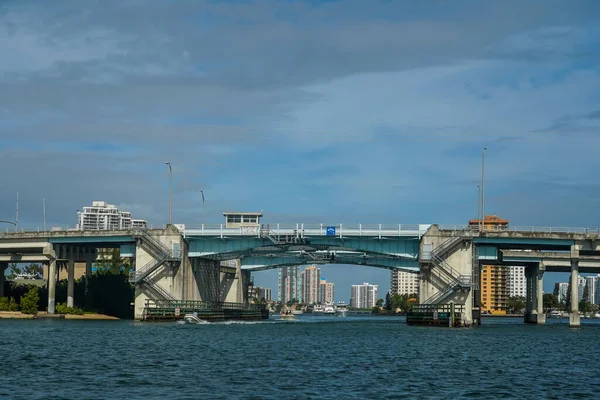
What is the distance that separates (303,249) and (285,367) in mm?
86661

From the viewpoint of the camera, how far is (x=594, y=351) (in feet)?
296

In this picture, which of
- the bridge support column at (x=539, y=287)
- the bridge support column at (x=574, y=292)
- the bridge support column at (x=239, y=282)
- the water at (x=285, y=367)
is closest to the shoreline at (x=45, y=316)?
the bridge support column at (x=239, y=282)

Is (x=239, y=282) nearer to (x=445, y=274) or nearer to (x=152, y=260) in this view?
(x=152, y=260)

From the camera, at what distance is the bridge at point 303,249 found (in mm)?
132750

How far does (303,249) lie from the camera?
153m

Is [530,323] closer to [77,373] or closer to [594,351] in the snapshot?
[594,351]

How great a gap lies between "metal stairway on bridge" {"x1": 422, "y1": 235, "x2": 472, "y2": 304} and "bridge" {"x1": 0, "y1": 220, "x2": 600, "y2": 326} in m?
0.14

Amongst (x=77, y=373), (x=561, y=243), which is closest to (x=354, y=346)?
(x=77, y=373)

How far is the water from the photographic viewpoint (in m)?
52.8

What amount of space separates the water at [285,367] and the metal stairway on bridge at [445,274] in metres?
26.7

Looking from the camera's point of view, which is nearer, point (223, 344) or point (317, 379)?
point (317, 379)

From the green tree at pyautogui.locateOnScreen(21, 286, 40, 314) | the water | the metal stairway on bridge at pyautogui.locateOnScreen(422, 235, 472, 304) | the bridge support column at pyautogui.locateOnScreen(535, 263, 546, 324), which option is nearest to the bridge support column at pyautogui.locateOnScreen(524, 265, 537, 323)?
the bridge support column at pyautogui.locateOnScreen(535, 263, 546, 324)

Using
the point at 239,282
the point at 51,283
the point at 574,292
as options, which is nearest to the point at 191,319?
the point at 51,283

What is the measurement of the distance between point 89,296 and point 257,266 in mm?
32707
